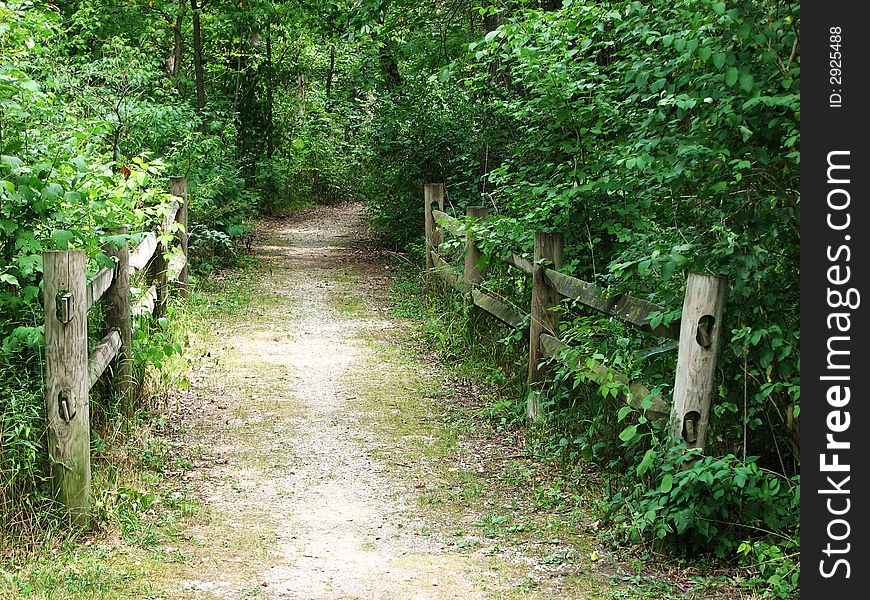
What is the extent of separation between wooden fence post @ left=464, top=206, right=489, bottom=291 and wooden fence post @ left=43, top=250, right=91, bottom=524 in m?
4.77

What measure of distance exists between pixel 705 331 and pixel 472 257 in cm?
481

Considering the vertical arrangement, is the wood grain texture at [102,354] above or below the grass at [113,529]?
above

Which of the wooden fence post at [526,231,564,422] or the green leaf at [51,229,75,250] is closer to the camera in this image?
the green leaf at [51,229,75,250]

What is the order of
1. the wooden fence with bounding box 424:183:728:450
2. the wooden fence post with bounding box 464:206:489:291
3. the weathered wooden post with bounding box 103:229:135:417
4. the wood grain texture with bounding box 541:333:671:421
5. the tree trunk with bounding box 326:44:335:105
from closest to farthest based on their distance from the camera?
1. the wooden fence with bounding box 424:183:728:450
2. the wood grain texture with bounding box 541:333:671:421
3. the weathered wooden post with bounding box 103:229:135:417
4. the wooden fence post with bounding box 464:206:489:291
5. the tree trunk with bounding box 326:44:335:105

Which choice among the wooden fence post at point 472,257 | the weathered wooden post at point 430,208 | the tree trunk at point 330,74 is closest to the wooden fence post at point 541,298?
the wooden fence post at point 472,257

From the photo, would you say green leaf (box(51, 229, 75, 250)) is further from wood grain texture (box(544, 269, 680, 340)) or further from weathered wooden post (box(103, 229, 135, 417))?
wood grain texture (box(544, 269, 680, 340))

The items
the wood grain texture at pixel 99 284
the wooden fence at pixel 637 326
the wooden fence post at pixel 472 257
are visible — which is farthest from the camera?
the wooden fence post at pixel 472 257

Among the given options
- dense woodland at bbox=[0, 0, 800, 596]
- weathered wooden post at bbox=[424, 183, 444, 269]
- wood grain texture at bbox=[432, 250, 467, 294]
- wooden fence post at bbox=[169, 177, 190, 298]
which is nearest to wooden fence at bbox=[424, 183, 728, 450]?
dense woodland at bbox=[0, 0, 800, 596]

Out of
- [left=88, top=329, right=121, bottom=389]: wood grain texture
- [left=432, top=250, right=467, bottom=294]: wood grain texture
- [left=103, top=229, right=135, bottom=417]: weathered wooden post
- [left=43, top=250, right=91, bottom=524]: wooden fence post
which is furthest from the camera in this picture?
[left=432, top=250, right=467, bottom=294]: wood grain texture

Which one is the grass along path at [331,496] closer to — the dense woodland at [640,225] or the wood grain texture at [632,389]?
the dense woodland at [640,225]

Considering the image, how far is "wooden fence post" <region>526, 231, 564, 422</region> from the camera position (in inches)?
277

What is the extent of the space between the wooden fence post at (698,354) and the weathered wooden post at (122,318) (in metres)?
3.87

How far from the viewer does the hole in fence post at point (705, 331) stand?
4613mm

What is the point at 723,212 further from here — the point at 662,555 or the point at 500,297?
the point at 500,297
